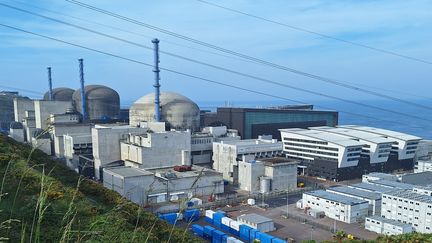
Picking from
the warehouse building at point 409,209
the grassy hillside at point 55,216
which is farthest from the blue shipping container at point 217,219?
the grassy hillside at point 55,216

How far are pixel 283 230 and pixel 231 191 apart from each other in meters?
7.83

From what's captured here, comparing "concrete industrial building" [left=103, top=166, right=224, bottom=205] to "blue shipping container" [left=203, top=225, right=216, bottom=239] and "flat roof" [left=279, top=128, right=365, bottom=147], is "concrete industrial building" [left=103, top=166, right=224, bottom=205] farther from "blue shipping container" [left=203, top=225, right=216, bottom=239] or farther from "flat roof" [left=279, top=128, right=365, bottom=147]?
"flat roof" [left=279, top=128, right=365, bottom=147]

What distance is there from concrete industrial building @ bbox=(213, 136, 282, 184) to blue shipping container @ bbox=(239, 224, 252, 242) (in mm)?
9842

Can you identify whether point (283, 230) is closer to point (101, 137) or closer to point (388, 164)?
point (101, 137)

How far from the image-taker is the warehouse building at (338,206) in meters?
17.9

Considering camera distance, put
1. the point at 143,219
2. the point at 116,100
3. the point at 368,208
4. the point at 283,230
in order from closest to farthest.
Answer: the point at 143,219
the point at 283,230
the point at 368,208
the point at 116,100

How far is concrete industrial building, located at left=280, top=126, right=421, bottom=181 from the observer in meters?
26.6

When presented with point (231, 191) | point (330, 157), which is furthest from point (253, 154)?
point (330, 157)

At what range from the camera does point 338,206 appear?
59.9 feet

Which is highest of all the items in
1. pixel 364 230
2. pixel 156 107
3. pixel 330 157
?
pixel 156 107

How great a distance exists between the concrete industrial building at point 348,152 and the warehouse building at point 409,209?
820 centimetres

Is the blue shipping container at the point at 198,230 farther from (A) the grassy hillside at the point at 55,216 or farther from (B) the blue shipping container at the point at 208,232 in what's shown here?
(A) the grassy hillside at the point at 55,216

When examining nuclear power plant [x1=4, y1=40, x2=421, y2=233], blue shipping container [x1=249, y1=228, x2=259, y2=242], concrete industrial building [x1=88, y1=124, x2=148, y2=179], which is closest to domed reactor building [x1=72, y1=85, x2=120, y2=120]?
nuclear power plant [x1=4, y1=40, x2=421, y2=233]

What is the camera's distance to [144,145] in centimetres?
2505
